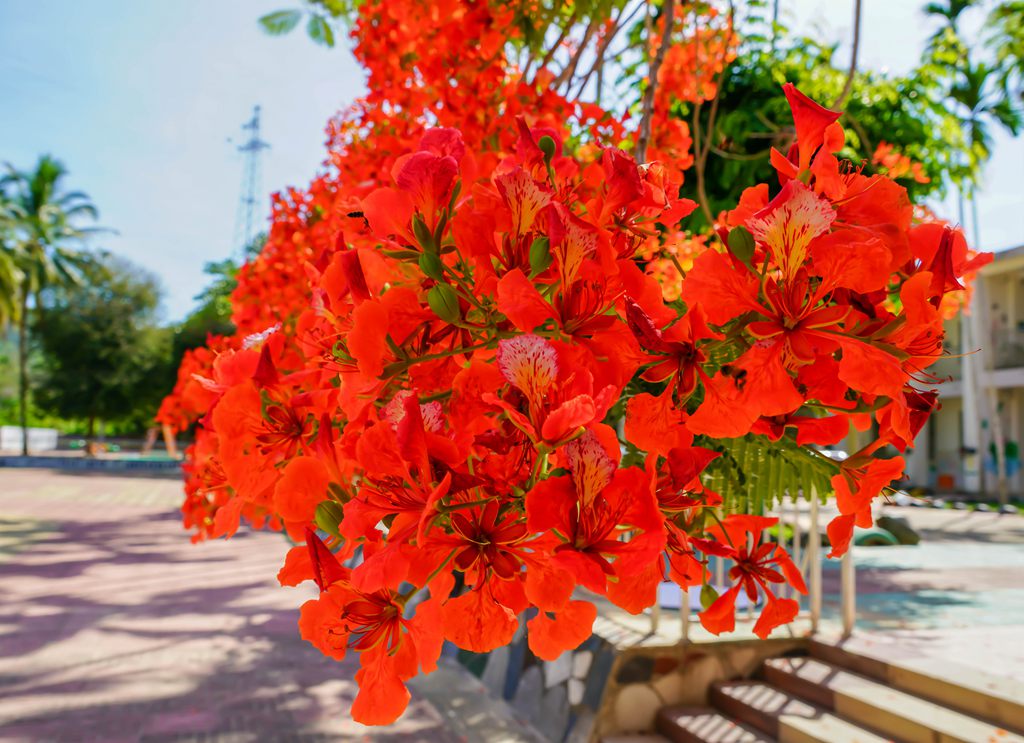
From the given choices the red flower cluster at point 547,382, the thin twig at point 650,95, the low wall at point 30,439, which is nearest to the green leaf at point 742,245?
Result: the red flower cluster at point 547,382

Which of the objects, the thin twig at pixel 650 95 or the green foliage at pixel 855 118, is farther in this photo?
the green foliage at pixel 855 118

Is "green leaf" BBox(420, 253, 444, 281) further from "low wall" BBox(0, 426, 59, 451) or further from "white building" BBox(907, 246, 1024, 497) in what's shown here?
"low wall" BBox(0, 426, 59, 451)

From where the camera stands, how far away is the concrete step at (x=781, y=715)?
130 inches

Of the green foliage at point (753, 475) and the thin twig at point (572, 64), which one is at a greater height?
the thin twig at point (572, 64)

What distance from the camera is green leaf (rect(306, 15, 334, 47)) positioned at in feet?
12.9

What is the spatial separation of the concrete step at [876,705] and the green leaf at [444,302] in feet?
11.1

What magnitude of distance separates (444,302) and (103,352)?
3099 centimetres

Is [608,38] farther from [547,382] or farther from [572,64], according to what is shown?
[547,382]

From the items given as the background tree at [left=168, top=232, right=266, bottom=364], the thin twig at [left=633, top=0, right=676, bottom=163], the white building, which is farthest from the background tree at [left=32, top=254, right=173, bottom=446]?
the thin twig at [left=633, top=0, right=676, bottom=163]

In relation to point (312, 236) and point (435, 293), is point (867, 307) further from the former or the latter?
point (312, 236)

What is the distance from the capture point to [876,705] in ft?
11.1

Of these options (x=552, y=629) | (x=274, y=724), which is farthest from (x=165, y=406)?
(x=552, y=629)

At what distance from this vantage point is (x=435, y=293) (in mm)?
595

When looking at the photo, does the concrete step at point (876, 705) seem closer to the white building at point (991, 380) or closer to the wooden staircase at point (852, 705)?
the wooden staircase at point (852, 705)
